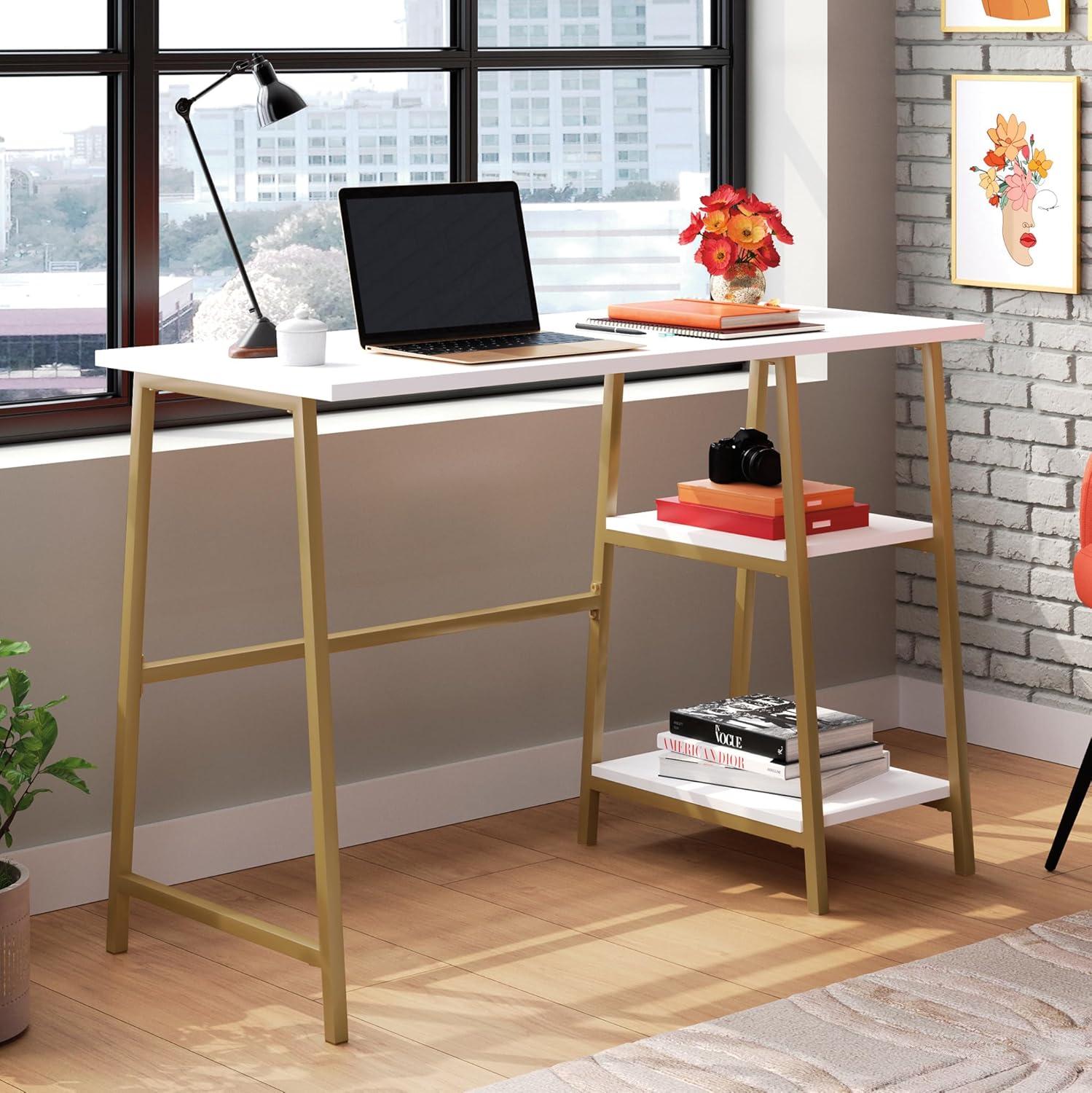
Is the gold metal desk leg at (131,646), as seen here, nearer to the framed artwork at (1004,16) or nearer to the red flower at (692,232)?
the red flower at (692,232)

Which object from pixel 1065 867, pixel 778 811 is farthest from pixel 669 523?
pixel 1065 867

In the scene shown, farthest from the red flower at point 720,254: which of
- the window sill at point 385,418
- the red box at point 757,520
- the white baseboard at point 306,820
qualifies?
the white baseboard at point 306,820

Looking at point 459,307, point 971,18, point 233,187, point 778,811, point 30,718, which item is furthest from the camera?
point 971,18

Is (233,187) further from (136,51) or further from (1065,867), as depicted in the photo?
(1065,867)

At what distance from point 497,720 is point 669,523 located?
594mm

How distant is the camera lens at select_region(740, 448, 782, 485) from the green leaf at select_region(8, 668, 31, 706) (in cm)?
132

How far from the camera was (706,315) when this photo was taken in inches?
127

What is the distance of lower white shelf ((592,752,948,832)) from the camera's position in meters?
3.39

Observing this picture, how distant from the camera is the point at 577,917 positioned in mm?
3299

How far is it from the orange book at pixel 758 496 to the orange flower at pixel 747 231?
0.42 metres

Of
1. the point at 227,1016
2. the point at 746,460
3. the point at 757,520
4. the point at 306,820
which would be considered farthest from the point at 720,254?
the point at 227,1016

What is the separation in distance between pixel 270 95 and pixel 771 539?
112 centimetres

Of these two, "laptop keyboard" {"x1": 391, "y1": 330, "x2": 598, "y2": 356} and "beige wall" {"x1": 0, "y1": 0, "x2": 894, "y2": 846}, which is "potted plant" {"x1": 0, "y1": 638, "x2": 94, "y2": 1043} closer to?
"beige wall" {"x1": 0, "y1": 0, "x2": 894, "y2": 846}

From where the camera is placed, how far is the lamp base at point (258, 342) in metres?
2.98
